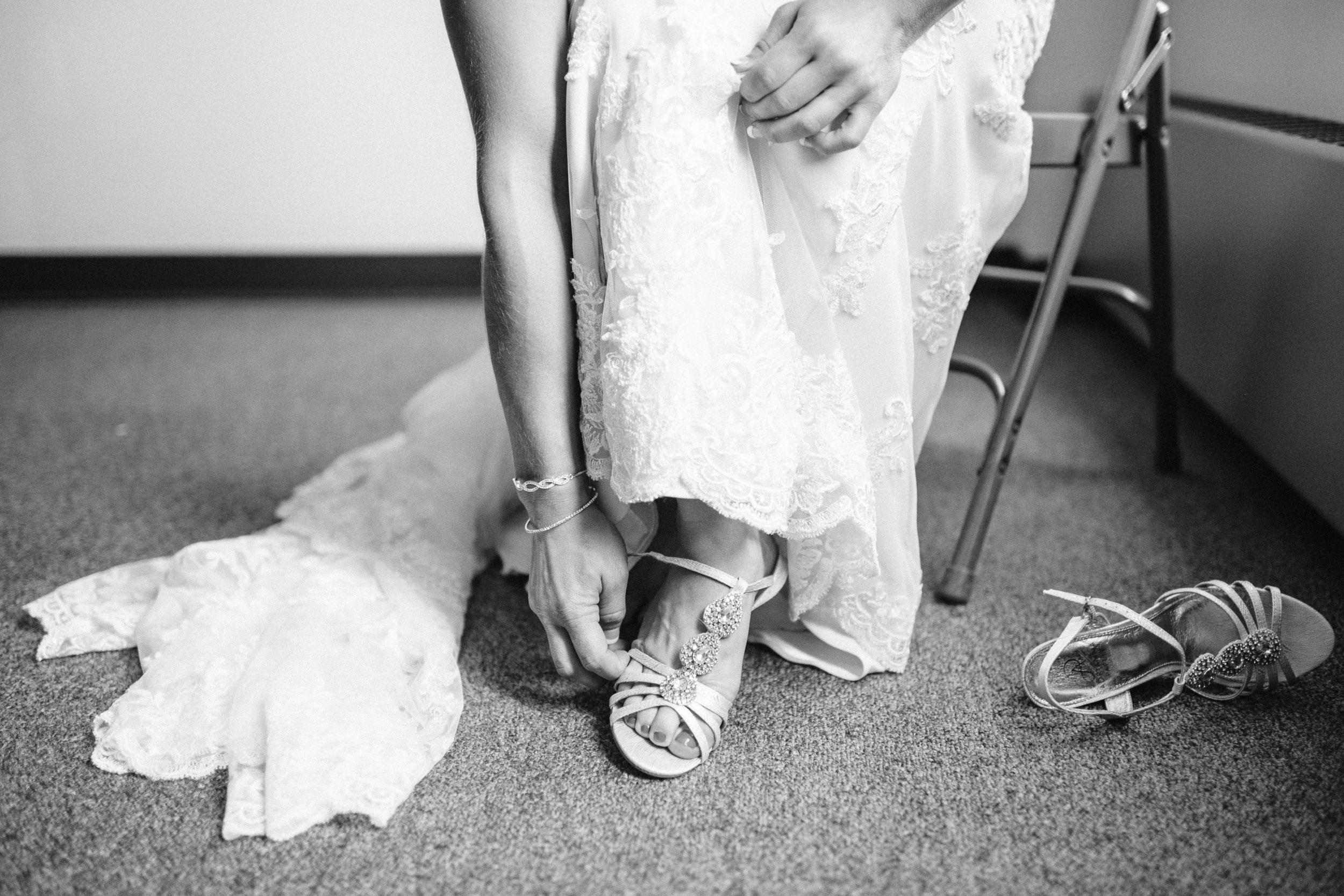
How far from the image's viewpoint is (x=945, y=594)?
105cm

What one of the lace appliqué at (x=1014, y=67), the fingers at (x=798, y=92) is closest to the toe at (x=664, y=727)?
the fingers at (x=798, y=92)

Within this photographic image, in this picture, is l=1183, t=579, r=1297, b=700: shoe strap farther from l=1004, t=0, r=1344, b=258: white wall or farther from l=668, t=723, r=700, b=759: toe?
l=1004, t=0, r=1344, b=258: white wall

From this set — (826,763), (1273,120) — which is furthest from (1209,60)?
(826,763)

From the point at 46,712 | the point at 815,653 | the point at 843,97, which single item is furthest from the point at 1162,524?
the point at 46,712

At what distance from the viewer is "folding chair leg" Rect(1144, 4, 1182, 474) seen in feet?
3.59

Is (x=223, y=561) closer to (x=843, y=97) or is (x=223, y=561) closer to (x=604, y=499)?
(x=604, y=499)

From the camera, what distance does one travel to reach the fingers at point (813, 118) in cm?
74

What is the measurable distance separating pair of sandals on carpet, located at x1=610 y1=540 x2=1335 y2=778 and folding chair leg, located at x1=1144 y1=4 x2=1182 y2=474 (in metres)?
0.47

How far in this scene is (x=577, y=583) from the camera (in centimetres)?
85

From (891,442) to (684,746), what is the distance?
340 millimetres

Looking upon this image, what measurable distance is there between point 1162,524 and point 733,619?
2.26 feet

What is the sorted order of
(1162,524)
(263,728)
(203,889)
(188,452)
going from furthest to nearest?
(188,452)
(1162,524)
(263,728)
(203,889)

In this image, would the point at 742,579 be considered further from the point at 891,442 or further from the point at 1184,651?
the point at 1184,651

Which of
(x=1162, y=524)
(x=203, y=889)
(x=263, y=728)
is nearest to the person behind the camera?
(x=203, y=889)
